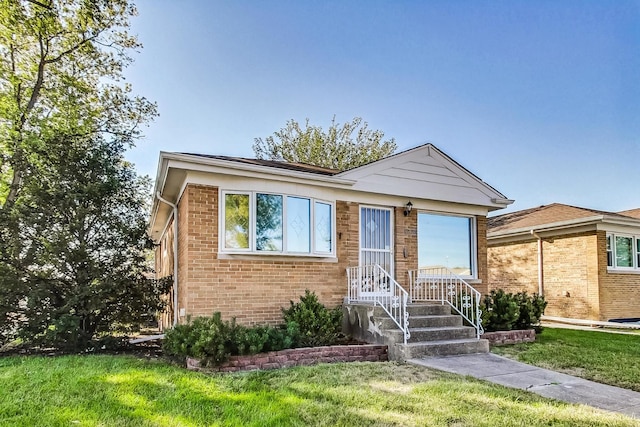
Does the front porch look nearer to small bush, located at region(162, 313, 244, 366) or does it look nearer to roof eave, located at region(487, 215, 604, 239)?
small bush, located at region(162, 313, 244, 366)

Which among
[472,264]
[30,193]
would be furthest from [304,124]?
[30,193]

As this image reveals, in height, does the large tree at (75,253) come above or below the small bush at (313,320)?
above

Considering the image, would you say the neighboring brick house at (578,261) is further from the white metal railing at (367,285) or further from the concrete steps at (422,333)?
the white metal railing at (367,285)

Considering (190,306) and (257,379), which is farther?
(190,306)

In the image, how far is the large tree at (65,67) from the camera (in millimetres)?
13250

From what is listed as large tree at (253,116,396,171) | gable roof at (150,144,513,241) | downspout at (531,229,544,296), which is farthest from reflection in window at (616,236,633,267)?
large tree at (253,116,396,171)

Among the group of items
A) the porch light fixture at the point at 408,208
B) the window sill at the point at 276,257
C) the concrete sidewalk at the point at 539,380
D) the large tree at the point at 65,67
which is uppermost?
the large tree at the point at 65,67

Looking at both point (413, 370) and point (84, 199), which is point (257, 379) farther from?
point (84, 199)

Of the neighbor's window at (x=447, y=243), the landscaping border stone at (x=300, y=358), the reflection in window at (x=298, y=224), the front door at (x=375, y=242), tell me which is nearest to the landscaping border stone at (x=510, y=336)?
the neighbor's window at (x=447, y=243)

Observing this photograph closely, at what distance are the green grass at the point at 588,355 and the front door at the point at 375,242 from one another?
283cm

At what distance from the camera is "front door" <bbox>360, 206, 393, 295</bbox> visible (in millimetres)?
9312

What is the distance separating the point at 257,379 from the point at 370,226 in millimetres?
5073

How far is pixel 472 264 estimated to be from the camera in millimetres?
10805

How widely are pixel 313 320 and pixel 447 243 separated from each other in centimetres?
471
